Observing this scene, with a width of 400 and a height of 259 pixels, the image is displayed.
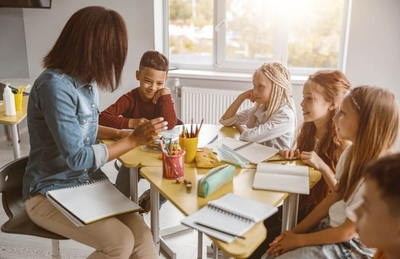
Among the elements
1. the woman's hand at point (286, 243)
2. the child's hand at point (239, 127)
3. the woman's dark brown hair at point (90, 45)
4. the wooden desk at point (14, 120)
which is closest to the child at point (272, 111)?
the child's hand at point (239, 127)

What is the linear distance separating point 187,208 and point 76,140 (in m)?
0.53

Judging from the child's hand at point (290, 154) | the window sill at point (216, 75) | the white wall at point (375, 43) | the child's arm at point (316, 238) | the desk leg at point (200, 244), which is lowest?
the desk leg at point (200, 244)

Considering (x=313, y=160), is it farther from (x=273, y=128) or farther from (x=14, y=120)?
(x=14, y=120)

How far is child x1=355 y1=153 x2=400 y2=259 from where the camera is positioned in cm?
99

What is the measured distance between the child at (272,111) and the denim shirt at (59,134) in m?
0.77

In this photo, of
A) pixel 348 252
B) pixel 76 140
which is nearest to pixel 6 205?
pixel 76 140

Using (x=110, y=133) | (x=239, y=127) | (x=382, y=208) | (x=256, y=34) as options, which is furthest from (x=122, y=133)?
(x=256, y=34)

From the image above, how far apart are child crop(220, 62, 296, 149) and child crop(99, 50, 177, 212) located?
1.39ft

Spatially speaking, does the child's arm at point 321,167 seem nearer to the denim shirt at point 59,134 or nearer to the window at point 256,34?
Answer: the denim shirt at point 59,134

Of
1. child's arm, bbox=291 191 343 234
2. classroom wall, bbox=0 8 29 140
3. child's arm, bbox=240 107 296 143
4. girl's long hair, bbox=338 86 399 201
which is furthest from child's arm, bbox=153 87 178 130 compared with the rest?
classroom wall, bbox=0 8 29 140

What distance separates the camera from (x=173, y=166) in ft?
4.92

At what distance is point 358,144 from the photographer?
1396 millimetres

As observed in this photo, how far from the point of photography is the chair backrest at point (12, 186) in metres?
1.69

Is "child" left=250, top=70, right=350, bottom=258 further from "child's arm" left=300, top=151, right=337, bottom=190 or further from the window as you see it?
the window
